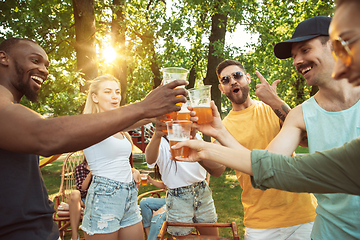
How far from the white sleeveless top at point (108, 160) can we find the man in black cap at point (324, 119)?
1799 mm

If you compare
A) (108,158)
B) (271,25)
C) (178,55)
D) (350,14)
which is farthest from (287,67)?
(350,14)

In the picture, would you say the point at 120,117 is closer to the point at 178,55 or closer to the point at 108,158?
the point at 108,158

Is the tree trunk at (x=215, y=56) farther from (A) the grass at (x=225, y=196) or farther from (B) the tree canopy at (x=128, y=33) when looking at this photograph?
(A) the grass at (x=225, y=196)

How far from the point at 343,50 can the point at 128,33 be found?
1082 cm

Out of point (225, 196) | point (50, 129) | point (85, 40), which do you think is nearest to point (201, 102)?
point (50, 129)

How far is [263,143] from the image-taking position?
2668 mm

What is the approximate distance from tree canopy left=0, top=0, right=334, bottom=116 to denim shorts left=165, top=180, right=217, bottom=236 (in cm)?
504

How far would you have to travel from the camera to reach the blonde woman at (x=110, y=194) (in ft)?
8.05

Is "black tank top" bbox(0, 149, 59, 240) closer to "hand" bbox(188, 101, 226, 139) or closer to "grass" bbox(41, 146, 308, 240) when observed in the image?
"hand" bbox(188, 101, 226, 139)

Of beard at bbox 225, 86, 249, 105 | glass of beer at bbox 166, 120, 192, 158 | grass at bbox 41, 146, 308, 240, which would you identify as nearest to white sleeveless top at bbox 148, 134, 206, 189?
beard at bbox 225, 86, 249, 105

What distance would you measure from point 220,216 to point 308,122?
459cm

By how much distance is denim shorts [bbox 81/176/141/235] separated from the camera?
8.02 ft

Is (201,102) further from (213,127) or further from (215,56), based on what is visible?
(215,56)

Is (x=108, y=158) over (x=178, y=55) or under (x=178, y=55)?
under
